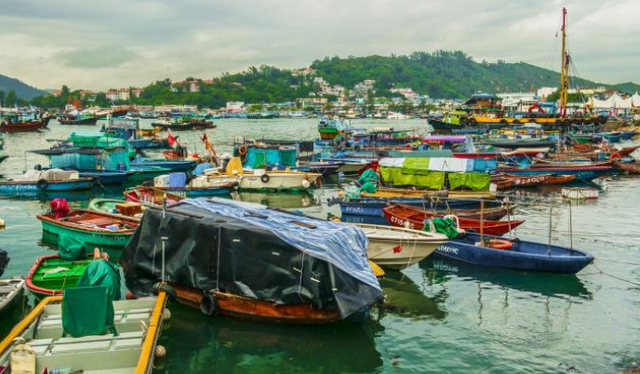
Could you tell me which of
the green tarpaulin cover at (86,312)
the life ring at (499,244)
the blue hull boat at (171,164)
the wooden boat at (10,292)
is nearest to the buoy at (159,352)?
the green tarpaulin cover at (86,312)

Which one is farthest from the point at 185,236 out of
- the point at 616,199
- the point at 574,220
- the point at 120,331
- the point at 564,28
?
the point at 564,28

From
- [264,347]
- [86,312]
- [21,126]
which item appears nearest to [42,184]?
[86,312]

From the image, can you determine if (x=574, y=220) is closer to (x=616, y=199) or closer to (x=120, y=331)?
(x=616, y=199)

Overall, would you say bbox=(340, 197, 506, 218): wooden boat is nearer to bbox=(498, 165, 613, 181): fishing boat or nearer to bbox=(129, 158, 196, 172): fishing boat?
bbox=(498, 165, 613, 181): fishing boat

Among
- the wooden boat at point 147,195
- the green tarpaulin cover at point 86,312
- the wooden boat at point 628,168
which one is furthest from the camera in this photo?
the wooden boat at point 628,168

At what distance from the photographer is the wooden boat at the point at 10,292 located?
14016mm

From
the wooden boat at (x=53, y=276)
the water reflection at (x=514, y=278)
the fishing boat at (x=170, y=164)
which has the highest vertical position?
the fishing boat at (x=170, y=164)

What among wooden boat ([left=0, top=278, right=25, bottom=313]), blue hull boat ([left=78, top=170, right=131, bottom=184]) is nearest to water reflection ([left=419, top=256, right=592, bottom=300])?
wooden boat ([left=0, top=278, right=25, bottom=313])

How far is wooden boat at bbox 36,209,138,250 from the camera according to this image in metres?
21.1

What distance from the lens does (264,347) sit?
13.5 meters

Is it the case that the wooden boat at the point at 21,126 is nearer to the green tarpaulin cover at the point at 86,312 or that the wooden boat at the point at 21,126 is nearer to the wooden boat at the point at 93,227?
the wooden boat at the point at 93,227

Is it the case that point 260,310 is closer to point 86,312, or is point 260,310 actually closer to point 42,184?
point 86,312

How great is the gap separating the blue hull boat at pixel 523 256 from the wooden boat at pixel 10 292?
1345cm

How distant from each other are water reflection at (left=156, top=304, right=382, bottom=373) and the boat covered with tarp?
0.36 m
